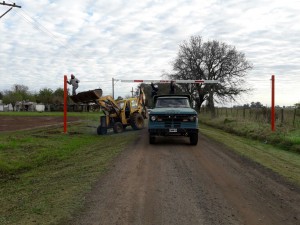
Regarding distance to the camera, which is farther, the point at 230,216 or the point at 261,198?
the point at 261,198

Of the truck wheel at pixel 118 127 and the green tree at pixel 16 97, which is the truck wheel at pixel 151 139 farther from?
the green tree at pixel 16 97

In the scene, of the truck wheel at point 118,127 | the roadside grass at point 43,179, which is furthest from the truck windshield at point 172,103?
the truck wheel at point 118,127

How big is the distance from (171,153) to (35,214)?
6.53 metres

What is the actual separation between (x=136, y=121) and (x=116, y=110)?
1.71 meters

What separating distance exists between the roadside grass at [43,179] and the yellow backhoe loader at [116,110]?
16.3ft

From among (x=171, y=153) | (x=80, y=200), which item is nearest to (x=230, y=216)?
(x=80, y=200)

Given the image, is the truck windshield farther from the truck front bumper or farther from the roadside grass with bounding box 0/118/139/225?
the roadside grass with bounding box 0/118/139/225

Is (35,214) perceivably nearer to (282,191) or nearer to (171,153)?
(282,191)

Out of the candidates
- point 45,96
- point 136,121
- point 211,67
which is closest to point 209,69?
point 211,67

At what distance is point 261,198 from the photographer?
6754mm

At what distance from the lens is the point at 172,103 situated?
634 inches

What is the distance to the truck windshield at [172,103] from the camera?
16.0 meters

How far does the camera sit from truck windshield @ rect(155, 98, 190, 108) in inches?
629

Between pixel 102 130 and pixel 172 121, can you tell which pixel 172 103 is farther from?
pixel 102 130
